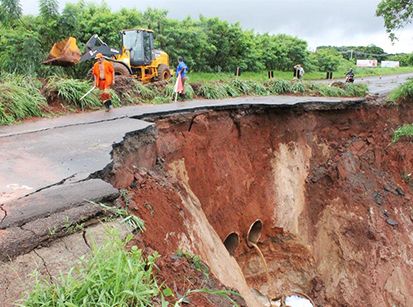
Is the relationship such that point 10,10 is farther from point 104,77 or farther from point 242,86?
point 242,86

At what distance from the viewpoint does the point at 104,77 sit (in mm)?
11688

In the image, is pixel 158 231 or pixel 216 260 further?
pixel 216 260

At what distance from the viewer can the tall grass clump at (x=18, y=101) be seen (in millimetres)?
9734

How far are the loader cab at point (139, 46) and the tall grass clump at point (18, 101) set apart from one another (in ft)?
21.7

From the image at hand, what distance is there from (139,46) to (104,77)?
639 cm

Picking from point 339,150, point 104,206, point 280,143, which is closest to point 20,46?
point 280,143

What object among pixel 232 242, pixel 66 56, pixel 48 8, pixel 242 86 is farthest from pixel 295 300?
pixel 48 8

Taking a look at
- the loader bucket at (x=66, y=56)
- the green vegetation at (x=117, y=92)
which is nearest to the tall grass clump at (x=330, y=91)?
the green vegetation at (x=117, y=92)

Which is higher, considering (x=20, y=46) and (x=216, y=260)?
(x=20, y=46)

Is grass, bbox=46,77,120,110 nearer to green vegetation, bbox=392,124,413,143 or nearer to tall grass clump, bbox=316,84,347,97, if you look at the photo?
tall grass clump, bbox=316,84,347,97

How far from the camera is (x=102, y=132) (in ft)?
26.0

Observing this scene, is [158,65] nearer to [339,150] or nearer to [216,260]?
[339,150]

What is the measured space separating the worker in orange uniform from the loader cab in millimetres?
5961

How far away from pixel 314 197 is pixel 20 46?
40.1 ft
